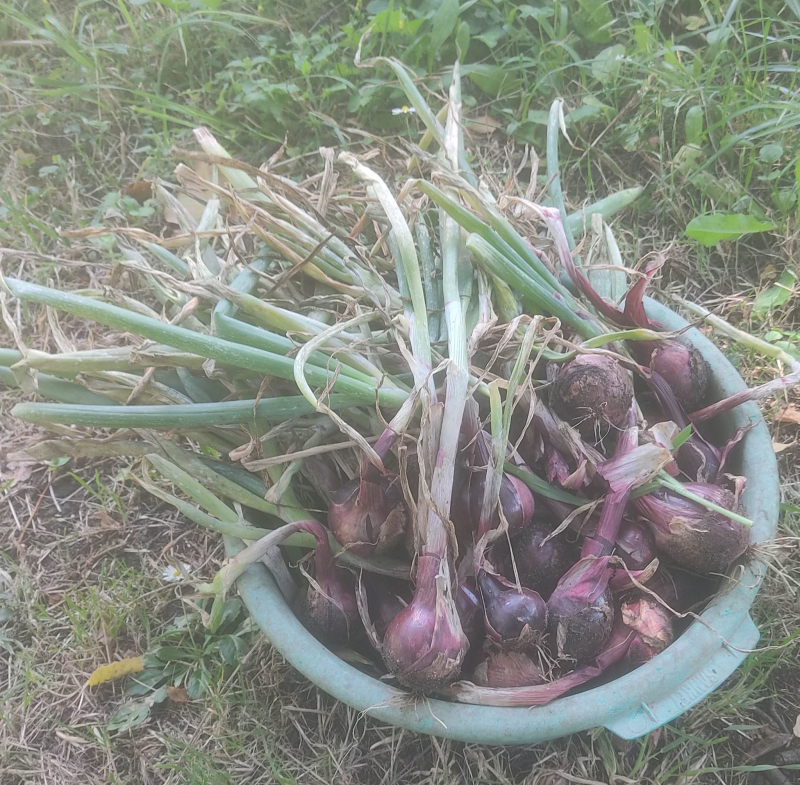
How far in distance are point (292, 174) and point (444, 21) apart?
1.56 ft

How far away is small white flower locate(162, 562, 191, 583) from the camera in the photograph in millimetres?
1109

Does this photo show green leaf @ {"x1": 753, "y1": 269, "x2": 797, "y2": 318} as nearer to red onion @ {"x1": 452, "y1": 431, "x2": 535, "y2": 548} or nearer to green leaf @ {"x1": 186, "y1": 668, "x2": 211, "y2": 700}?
red onion @ {"x1": 452, "y1": 431, "x2": 535, "y2": 548}

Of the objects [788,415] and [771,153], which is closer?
[788,415]

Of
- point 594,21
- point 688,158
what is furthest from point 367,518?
point 594,21

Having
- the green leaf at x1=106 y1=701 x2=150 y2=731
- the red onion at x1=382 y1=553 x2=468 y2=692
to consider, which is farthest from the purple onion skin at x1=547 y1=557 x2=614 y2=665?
the green leaf at x1=106 y1=701 x2=150 y2=731

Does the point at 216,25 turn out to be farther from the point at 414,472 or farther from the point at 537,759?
the point at 537,759

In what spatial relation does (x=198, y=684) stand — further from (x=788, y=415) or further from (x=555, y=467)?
(x=788, y=415)

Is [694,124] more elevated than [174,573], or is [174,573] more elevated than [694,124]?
[694,124]

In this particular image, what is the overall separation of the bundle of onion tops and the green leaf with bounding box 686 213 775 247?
15.7 inches

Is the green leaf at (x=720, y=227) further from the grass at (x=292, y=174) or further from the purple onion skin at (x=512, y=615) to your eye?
the purple onion skin at (x=512, y=615)

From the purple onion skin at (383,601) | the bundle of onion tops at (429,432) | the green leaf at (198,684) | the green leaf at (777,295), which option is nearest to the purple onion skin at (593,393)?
the bundle of onion tops at (429,432)

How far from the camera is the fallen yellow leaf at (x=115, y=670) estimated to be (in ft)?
3.35

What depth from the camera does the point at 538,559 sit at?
2.57 ft

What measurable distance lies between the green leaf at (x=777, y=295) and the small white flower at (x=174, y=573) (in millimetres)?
1116
